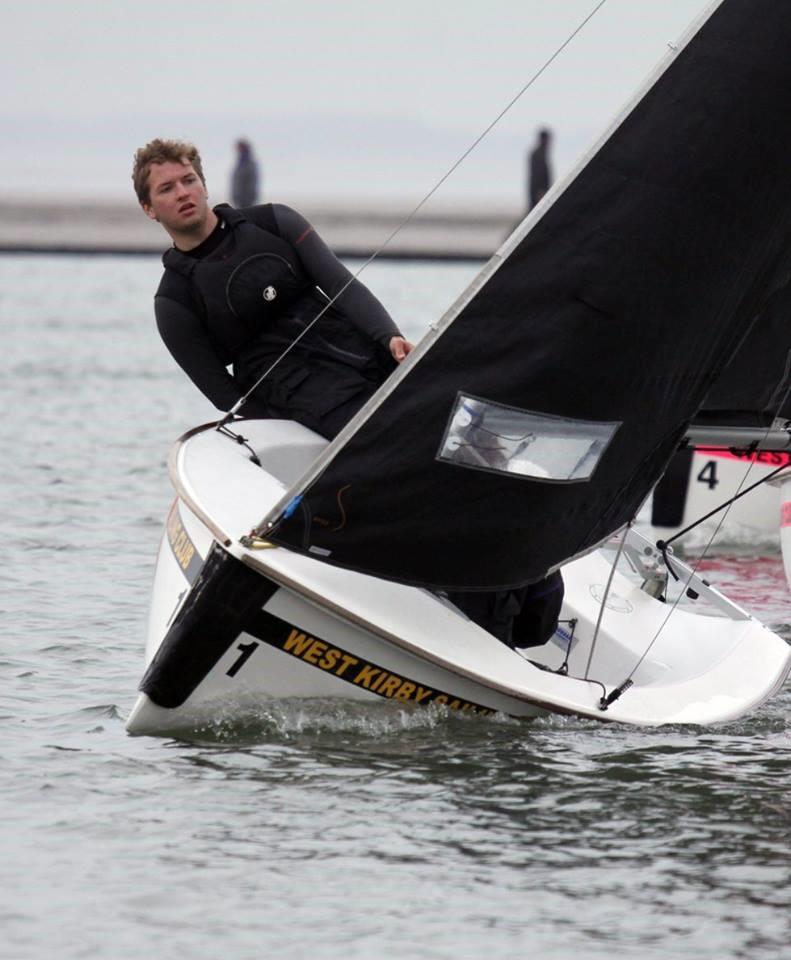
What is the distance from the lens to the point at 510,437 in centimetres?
674

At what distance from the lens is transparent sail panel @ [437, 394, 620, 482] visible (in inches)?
262

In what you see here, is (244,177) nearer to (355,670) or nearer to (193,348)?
(193,348)

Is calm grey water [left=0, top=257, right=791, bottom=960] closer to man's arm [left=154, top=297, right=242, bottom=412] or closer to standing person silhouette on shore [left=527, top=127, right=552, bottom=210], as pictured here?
man's arm [left=154, top=297, right=242, bottom=412]

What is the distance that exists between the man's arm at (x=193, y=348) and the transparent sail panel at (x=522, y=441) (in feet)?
4.18

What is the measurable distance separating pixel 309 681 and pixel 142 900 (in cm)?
129

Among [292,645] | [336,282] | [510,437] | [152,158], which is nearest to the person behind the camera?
[292,645]

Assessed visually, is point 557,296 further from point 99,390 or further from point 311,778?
point 99,390

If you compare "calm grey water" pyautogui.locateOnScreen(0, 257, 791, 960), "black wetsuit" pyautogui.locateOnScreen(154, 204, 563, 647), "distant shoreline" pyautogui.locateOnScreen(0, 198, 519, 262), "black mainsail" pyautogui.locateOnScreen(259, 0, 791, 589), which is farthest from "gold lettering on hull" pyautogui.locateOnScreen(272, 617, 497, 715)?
"distant shoreline" pyautogui.locateOnScreen(0, 198, 519, 262)

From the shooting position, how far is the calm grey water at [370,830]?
5.36 m

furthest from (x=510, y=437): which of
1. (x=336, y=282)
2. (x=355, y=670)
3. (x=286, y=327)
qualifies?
(x=286, y=327)

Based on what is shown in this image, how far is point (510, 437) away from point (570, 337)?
1.22 ft

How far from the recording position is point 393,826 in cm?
618

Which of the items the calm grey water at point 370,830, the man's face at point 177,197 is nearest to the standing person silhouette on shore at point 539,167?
the calm grey water at point 370,830

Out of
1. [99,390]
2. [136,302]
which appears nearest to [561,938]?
[99,390]
